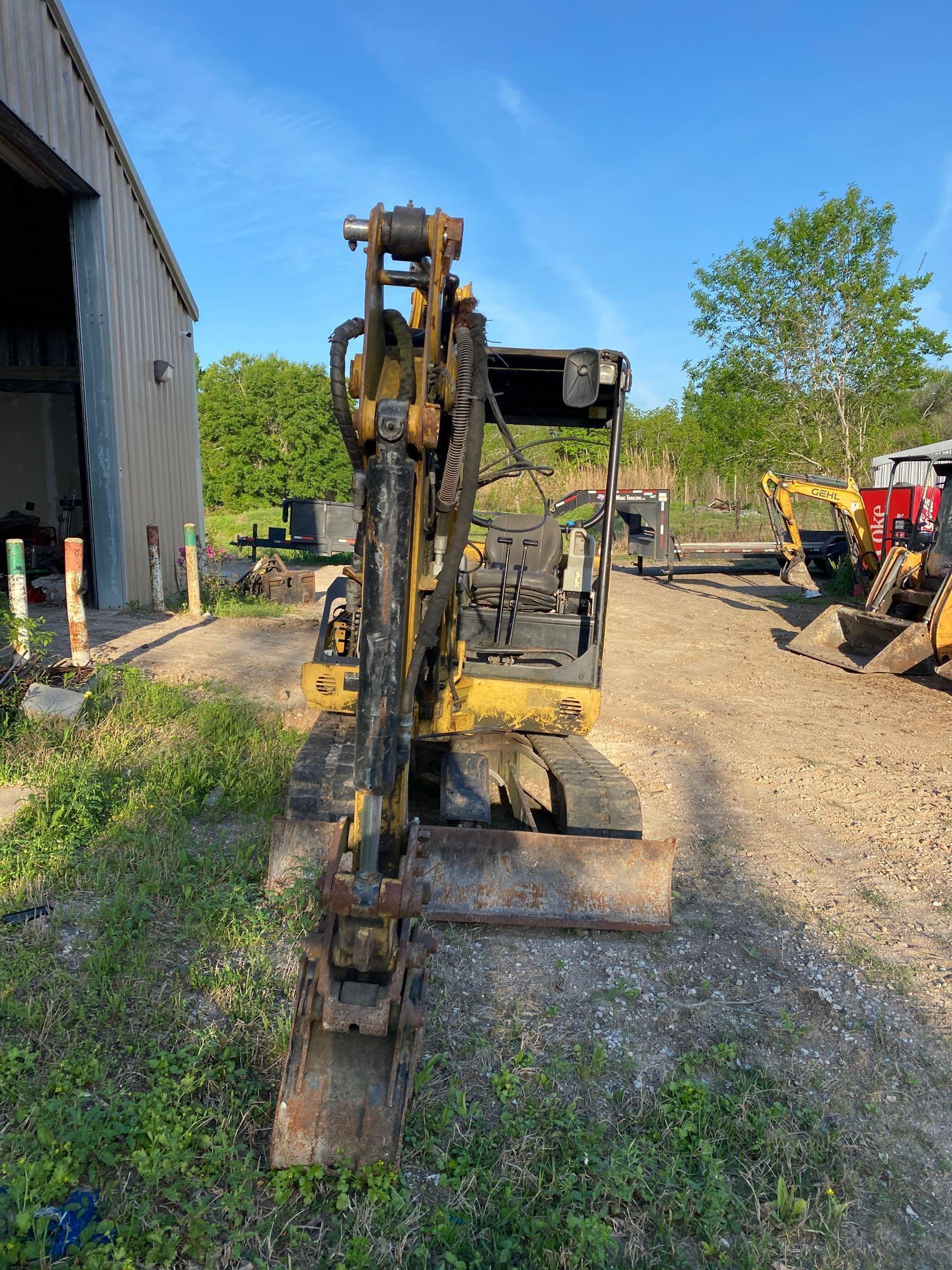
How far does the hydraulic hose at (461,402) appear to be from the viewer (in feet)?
8.95

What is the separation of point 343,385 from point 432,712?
6.27ft

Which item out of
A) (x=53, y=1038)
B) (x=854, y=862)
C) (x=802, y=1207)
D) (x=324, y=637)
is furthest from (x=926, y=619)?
(x=53, y=1038)

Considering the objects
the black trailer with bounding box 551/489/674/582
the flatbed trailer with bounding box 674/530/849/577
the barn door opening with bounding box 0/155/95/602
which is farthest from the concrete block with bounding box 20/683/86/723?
the flatbed trailer with bounding box 674/530/849/577

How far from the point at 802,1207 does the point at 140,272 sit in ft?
42.6

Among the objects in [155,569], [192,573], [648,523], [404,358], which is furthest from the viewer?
[648,523]

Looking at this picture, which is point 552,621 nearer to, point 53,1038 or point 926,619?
point 53,1038

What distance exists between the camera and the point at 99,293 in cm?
1075

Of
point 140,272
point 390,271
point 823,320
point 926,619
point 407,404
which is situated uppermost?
point 823,320

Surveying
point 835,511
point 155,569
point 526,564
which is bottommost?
point 155,569

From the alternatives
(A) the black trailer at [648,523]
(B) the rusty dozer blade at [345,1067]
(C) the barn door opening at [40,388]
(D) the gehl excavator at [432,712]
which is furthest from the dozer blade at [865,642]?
(C) the barn door opening at [40,388]

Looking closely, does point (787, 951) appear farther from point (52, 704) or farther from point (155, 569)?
point (155, 569)

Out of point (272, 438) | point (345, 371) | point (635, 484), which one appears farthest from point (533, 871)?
point (272, 438)

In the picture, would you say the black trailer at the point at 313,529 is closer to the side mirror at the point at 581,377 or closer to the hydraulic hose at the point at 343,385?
the side mirror at the point at 581,377

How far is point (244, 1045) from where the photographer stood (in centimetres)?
288
